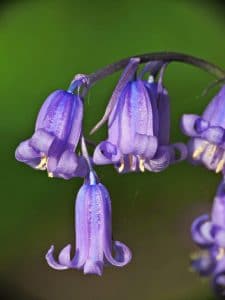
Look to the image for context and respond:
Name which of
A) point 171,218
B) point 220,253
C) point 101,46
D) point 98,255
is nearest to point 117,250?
point 98,255

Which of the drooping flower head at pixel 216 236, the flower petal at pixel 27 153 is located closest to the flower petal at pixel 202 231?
the drooping flower head at pixel 216 236

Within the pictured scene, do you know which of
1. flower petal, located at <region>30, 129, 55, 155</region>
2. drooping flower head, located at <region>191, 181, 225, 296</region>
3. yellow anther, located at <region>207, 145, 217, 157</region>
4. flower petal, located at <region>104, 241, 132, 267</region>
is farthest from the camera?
drooping flower head, located at <region>191, 181, 225, 296</region>

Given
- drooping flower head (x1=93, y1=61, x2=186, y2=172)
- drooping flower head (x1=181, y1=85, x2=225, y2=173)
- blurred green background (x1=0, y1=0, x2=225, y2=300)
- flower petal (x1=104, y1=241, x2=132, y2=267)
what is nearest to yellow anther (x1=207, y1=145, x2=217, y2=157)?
drooping flower head (x1=181, y1=85, x2=225, y2=173)

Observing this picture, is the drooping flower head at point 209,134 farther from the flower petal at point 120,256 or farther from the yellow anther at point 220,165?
the flower petal at point 120,256

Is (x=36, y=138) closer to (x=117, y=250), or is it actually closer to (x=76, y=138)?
(x=76, y=138)

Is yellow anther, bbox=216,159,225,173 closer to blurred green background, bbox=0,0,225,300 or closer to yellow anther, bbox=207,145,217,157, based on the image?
yellow anther, bbox=207,145,217,157

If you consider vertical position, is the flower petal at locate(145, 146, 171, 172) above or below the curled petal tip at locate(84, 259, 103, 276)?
above

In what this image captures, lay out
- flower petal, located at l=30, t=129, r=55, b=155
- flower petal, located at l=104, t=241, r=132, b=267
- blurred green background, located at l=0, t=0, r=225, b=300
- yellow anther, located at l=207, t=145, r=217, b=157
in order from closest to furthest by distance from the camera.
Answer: flower petal, located at l=30, t=129, r=55, b=155 → flower petal, located at l=104, t=241, r=132, b=267 → yellow anther, located at l=207, t=145, r=217, b=157 → blurred green background, located at l=0, t=0, r=225, b=300
